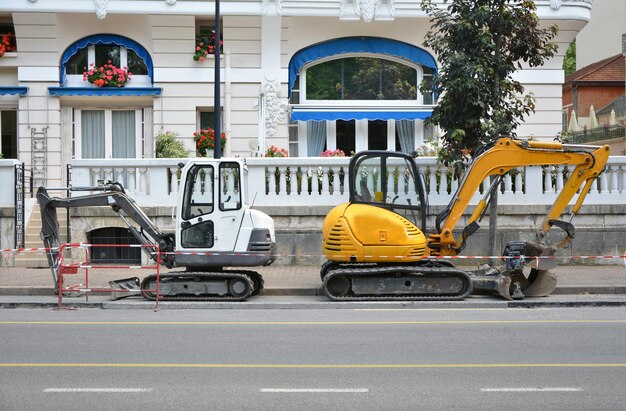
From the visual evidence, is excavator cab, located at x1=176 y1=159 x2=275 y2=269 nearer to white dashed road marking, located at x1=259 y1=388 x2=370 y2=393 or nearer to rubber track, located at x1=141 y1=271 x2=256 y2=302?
rubber track, located at x1=141 y1=271 x2=256 y2=302

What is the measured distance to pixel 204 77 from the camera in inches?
1027

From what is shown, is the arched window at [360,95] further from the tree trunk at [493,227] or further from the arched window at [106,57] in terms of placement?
the tree trunk at [493,227]

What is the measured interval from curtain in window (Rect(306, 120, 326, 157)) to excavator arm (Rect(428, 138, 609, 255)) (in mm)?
11221

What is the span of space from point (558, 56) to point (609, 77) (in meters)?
23.5

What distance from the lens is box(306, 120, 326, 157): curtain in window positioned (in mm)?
27109

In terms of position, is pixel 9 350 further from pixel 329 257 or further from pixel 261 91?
pixel 261 91

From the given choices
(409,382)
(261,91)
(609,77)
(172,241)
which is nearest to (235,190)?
(172,241)

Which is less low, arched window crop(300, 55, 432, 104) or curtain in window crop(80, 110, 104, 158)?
arched window crop(300, 55, 432, 104)

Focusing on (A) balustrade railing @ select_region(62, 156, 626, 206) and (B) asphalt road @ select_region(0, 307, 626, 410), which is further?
(A) balustrade railing @ select_region(62, 156, 626, 206)

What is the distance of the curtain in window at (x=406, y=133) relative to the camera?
2739 cm

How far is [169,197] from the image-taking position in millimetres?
19969

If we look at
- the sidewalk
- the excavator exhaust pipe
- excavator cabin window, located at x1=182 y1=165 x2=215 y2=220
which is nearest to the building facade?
the sidewalk

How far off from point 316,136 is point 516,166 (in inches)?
463

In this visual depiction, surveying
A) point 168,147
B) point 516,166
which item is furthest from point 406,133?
point 516,166
